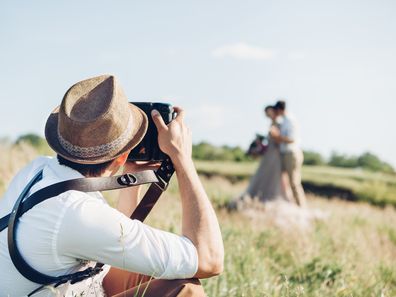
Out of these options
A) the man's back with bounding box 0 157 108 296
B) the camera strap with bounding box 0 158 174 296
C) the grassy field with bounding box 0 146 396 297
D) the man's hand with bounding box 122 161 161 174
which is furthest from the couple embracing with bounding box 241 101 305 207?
the man's back with bounding box 0 157 108 296

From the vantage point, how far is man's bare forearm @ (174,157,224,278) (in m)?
2.14

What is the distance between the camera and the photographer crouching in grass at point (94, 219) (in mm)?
1957

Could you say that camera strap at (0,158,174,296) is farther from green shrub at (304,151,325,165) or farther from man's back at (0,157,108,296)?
green shrub at (304,151,325,165)

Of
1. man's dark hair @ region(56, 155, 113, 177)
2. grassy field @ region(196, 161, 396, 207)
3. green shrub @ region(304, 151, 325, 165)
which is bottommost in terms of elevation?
green shrub @ region(304, 151, 325, 165)

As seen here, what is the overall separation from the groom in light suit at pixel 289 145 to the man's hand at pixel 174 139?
6849mm

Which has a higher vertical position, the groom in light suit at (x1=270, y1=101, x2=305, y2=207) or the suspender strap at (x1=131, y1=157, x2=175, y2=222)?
the suspender strap at (x1=131, y1=157, x2=175, y2=222)

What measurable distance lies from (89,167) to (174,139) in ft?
1.19

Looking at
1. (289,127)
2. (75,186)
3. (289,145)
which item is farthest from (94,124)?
(289,145)

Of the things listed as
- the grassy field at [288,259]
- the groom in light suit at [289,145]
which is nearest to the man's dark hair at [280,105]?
the groom in light suit at [289,145]

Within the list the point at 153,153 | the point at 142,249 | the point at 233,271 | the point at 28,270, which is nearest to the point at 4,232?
the point at 28,270

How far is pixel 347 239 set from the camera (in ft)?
21.1

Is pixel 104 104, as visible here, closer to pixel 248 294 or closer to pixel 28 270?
pixel 28 270

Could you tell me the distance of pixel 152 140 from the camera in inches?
97.7

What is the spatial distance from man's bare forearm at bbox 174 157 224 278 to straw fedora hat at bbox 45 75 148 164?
0.81 feet
